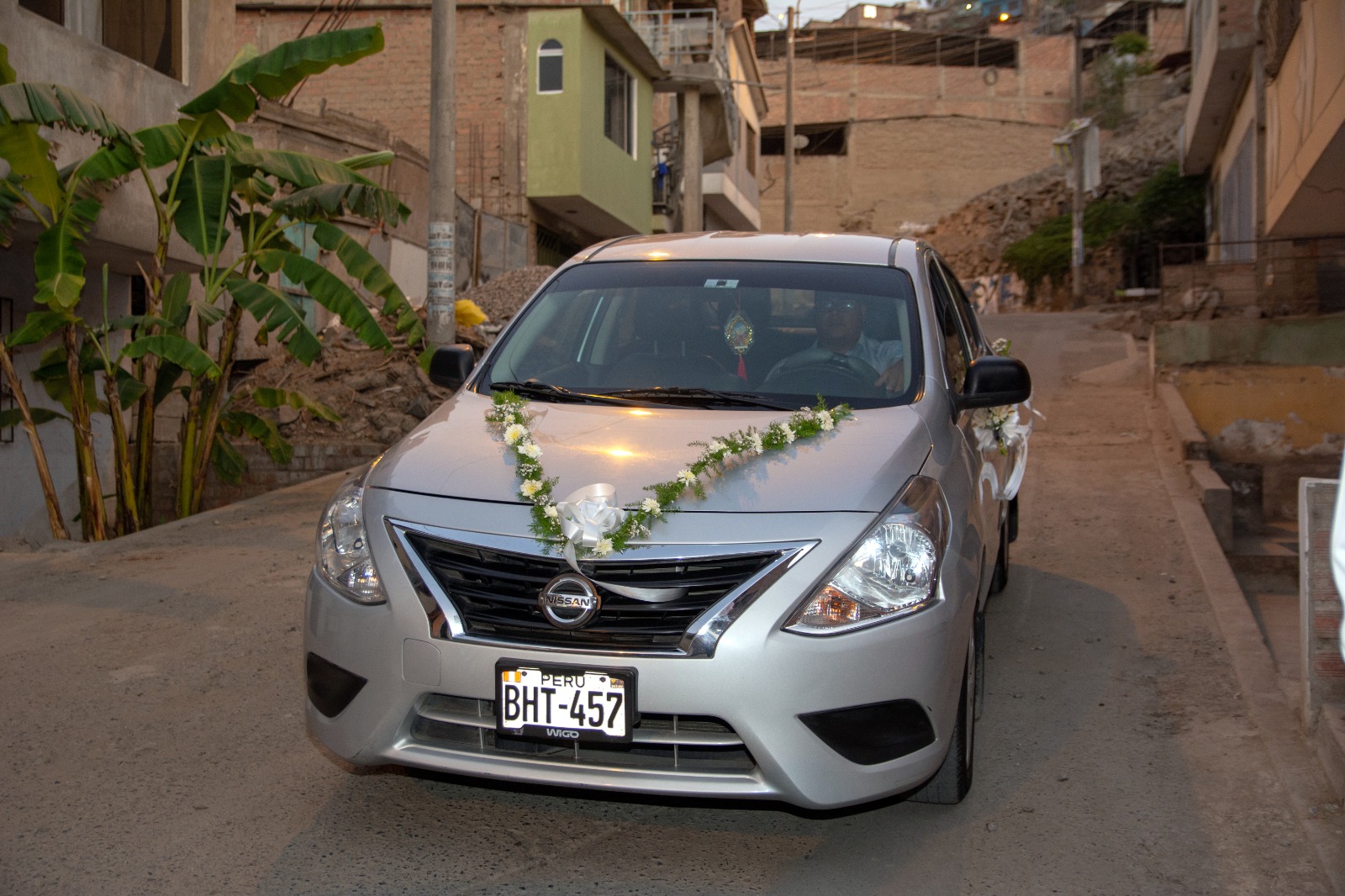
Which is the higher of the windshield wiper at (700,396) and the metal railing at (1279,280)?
the metal railing at (1279,280)

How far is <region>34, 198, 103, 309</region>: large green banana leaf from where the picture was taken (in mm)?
8234

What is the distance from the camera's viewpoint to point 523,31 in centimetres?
2458

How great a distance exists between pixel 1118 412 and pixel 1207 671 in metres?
9.06

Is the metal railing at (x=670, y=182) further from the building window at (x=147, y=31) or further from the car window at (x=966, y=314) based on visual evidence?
the car window at (x=966, y=314)

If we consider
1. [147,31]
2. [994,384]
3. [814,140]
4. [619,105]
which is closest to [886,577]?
[994,384]

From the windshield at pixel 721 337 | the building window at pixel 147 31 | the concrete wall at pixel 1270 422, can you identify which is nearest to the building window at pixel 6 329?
the building window at pixel 147 31

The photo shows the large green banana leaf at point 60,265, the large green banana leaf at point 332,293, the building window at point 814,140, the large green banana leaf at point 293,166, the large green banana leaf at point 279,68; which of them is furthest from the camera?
the building window at point 814,140

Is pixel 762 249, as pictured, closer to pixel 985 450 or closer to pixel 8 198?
pixel 985 450

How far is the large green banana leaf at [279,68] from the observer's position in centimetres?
878

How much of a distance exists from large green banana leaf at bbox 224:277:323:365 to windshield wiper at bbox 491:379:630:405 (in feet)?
16.5

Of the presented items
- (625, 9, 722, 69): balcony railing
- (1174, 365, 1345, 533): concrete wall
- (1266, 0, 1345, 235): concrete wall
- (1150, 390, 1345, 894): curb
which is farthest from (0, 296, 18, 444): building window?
(625, 9, 722, 69): balcony railing

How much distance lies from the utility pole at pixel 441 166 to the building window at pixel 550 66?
43.9 ft

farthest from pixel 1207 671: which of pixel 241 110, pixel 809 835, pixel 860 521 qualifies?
pixel 241 110

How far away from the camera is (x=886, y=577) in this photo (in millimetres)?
3404
